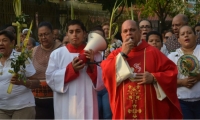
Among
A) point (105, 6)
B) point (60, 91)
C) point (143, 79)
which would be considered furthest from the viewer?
point (105, 6)

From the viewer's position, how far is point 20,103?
22.9 feet

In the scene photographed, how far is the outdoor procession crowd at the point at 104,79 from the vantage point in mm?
6000

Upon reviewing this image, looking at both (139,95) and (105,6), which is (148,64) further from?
(105,6)

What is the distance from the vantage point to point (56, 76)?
6895 mm

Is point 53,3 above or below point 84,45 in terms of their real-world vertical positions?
above

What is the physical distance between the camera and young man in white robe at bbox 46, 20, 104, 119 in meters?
6.89

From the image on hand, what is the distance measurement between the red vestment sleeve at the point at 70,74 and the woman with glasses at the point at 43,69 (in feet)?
3.17

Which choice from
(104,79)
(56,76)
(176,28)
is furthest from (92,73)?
(176,28)

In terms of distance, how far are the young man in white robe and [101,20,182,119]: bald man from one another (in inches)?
33.0

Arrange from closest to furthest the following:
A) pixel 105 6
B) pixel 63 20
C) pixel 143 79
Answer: pixel 143 79, pixel 63 20, pixel 105 6

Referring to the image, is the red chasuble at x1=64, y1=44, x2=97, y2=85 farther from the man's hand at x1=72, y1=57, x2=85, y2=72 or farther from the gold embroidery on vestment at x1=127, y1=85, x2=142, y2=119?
the gold embroidery on vestment at x1=127, y1=85, x2=142, y2=119

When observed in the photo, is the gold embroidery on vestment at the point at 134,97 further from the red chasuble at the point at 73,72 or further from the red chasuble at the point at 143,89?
the red chasuble at the point at 73,72

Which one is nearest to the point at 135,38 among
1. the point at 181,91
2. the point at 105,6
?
the point at 181,91

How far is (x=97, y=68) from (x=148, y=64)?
1162 millimetres
